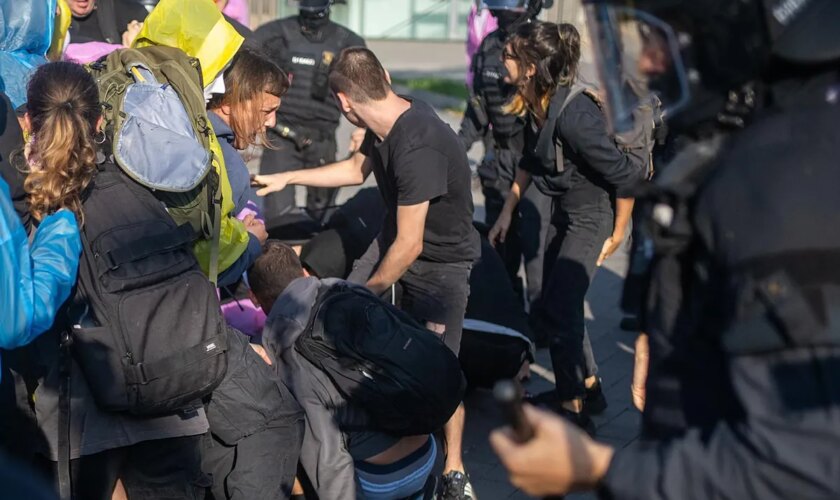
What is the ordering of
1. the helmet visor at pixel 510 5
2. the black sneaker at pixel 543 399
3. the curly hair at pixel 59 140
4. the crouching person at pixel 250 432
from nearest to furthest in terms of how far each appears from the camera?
1. the curly hair at pixel 59 140
2. the crouching person at pixel 250 432
3. the black sneaker at pixel 543 399
4. the helmet visor at pixel 510 5

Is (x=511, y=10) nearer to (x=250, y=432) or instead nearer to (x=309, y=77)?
(x=309, y=77)

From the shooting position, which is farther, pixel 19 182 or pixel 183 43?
pixel 183 43

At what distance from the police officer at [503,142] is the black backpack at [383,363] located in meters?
2.27

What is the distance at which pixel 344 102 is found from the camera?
165 inches

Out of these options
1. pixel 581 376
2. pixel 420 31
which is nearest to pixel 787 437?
pixel 581 376

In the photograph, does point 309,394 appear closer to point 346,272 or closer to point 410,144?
point 410,144

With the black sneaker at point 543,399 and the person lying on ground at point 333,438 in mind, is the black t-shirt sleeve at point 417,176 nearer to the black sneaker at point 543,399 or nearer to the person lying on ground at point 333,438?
the person lying on ground at point 333,438

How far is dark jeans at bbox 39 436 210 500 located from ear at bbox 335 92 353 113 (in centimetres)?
157

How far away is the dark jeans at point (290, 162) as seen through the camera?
695cm

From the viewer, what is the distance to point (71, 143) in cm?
276

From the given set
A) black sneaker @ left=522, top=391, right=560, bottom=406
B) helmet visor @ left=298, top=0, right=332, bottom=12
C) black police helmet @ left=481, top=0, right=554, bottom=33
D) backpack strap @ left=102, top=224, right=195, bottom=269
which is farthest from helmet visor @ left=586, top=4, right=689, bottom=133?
helmet visor @ left=298, top=0, right=332, bottom=12

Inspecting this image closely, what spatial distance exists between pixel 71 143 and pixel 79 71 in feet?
0.73

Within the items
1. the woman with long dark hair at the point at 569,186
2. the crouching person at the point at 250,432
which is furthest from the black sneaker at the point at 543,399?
the crouching person at the point at 250,432

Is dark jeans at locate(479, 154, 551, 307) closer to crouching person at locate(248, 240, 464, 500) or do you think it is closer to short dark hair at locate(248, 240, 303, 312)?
short dark hair at locate(248, 240, 303, 312)
